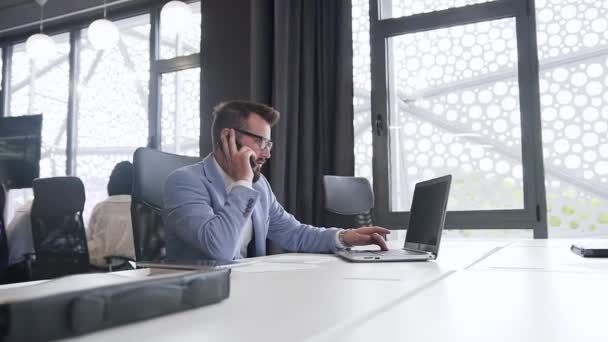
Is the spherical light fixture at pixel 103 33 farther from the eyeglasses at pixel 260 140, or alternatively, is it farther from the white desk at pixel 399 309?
the white desk at pixel 399 309

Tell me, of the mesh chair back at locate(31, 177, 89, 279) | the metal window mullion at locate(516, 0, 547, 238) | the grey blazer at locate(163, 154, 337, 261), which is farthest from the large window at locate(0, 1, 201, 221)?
the grey blazer at locate(163, 154, 337, 261)

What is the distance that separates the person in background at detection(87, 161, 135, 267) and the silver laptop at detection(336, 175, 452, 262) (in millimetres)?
2148

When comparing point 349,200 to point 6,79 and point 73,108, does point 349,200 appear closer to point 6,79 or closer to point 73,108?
point 73,108

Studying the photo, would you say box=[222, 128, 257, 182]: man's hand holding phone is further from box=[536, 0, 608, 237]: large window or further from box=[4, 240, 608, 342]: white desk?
box=[536, 0, 608, 237]: large window

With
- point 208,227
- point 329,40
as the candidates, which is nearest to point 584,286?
point 208,227

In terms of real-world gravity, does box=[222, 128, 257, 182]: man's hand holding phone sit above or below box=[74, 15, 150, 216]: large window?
below

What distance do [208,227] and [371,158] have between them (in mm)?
2350

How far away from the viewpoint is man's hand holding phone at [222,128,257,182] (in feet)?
5.17

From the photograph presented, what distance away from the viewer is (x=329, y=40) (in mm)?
3576

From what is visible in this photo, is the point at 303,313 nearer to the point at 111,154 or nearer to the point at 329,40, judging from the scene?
the point at 329,40

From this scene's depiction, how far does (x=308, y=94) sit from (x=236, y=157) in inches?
78.2

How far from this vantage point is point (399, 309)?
0.54 m

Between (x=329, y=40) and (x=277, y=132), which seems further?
(x=329, y=40)

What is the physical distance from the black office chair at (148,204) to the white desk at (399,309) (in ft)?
2.77
